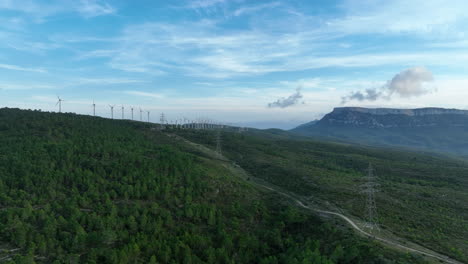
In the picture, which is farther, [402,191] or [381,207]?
[402,191]

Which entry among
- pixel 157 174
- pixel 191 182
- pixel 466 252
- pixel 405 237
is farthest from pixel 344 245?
pixel 157 174

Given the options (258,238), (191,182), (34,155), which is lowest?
(258,238)

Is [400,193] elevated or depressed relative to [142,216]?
depressed

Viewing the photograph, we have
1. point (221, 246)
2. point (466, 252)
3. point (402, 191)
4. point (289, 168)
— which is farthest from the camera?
point (289, 168)

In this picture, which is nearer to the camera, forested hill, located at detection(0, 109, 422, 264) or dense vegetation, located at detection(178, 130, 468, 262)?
forested hill, located at detection(0, 109, 422, 264)

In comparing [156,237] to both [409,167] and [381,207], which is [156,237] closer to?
[381,207]

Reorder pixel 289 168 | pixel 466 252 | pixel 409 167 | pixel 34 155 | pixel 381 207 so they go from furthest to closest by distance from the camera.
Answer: pixel 409 167 < pixel 289 168 < pixel 34 155 < pixel 381 207 < pixel 466 252

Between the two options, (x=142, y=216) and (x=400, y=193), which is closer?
(x=142, y=216)

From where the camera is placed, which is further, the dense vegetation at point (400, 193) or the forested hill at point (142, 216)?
the dense vegetation at point (400, 193)
